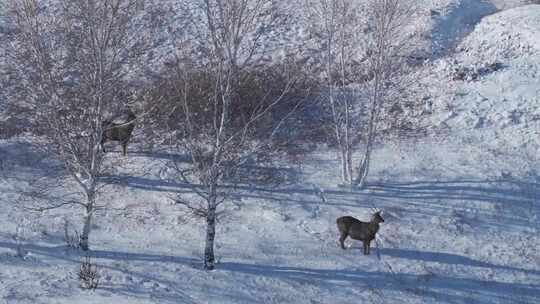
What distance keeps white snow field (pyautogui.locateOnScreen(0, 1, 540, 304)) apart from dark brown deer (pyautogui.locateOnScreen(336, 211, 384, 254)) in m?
0.44

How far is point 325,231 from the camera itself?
1483 centimetres

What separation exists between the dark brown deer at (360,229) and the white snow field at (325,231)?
Answer: 438 mm

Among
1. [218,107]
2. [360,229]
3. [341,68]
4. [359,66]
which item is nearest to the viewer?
[360,229]

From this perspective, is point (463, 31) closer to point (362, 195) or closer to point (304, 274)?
point (362, 195)

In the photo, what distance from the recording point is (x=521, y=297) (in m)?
12.6

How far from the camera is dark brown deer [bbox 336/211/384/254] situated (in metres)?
13.6

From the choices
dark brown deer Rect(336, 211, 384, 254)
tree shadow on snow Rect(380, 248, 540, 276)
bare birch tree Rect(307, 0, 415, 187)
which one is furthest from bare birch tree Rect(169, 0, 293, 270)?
tree shadow on snow Rect(380, 248, 540, 276)

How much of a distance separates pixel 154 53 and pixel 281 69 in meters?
6.52

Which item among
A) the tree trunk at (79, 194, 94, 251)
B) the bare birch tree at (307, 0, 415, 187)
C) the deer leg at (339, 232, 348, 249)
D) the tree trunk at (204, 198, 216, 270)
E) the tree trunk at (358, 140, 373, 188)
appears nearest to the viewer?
the tree trunk at (204, 198, 216, 270)

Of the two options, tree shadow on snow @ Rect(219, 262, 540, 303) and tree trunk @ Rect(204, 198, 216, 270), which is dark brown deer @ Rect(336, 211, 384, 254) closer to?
tree shadow on snow @ Rect(219, 262, 540, 303)

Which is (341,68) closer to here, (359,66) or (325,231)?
(359,66)

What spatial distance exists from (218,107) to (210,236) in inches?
339

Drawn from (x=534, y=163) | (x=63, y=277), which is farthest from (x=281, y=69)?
(x=63, y=277)

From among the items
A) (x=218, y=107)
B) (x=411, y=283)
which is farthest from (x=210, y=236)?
(x=218, y=107)
